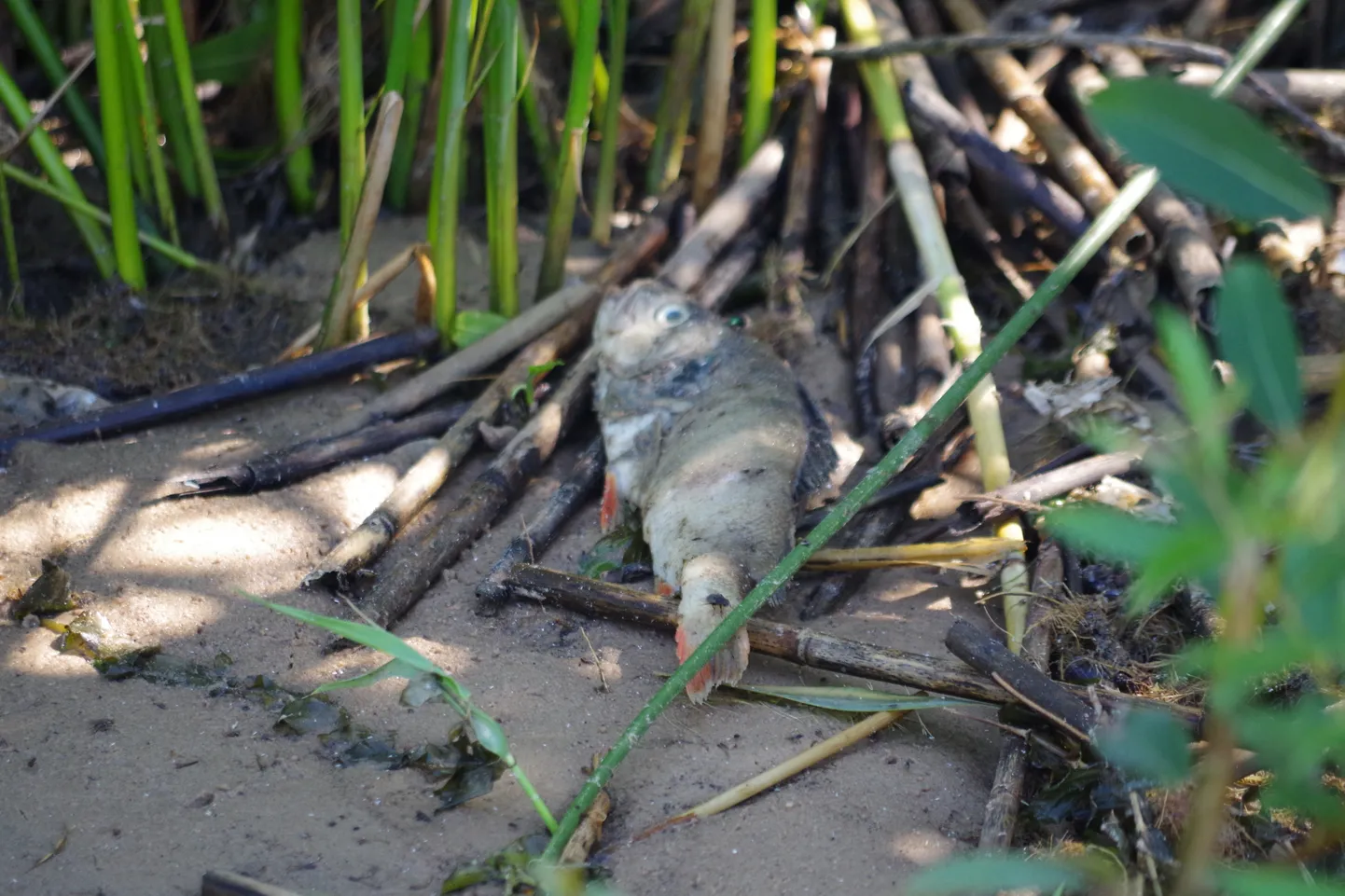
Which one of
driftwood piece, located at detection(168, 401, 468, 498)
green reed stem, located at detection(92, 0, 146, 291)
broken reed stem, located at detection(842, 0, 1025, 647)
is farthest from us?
green reed stem, located at detection(92, 0, 146, 291)

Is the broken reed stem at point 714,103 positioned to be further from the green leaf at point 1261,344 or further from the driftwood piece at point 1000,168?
the green leaf at point 1261,344

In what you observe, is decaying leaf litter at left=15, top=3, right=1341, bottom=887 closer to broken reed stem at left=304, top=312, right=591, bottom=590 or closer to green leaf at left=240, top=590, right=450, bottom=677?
broken reed stem at left=304, top=312, right=591, bottom=590

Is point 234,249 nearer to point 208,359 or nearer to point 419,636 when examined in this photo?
point 208,359

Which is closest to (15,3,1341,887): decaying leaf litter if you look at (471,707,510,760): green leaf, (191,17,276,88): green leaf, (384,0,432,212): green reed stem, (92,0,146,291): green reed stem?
(471,707,510,760): green leaf

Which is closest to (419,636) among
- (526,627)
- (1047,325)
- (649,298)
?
(526,627)

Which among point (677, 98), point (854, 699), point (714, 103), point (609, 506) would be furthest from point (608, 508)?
point (677, 98)

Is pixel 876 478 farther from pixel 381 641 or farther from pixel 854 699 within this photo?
pixel 381 641
